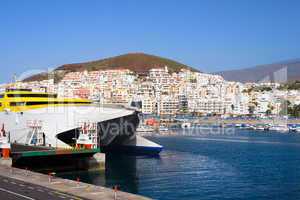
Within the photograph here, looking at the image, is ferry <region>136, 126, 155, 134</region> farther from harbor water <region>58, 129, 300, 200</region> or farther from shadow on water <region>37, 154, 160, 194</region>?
shadow on water <region>37, 154, 160, 194</region>

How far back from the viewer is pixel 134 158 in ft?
128

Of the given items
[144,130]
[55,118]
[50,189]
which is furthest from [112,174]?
[144,130]

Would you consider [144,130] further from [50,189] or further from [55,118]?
[50,189]

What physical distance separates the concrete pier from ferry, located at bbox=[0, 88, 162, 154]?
1031cm

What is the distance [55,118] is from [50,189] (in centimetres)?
1590

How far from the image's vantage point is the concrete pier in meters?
17.7

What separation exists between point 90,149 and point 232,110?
120m

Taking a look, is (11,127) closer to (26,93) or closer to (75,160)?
(26,93)

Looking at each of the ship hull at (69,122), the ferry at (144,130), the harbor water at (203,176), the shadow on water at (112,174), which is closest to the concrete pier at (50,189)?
the harbor water at (203,176)

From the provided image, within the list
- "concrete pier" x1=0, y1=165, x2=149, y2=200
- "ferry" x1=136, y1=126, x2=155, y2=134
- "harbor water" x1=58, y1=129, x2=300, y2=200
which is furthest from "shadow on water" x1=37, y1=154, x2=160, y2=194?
"ferry" x1=136, y1=126, x2=155, y2=134

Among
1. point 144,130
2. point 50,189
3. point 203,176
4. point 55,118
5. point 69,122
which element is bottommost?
point 203,176

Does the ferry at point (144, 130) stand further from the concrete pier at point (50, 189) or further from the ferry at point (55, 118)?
the concrete pier at point (50, 189)

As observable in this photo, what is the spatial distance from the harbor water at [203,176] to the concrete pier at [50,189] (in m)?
4.34

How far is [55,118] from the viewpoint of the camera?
3494cm
